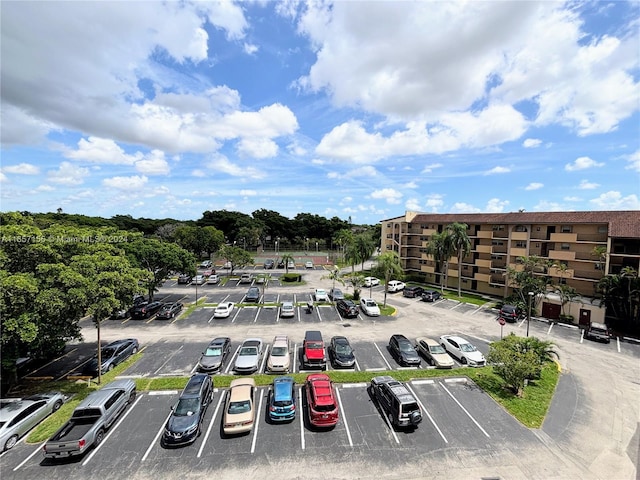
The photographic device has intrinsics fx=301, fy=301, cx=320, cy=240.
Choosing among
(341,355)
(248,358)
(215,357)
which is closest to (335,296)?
(341,355)

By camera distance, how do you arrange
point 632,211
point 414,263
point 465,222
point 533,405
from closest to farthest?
point 533,405 → point 632,211 → point 465,222 → point 414,263

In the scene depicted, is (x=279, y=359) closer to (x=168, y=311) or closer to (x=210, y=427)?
(x=210, y=427)

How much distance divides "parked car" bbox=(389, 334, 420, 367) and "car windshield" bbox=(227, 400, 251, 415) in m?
12.1

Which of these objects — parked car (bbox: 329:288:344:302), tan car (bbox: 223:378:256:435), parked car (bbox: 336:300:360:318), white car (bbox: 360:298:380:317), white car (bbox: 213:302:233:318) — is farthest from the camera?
parked car (bbox: 329:288:344:302)

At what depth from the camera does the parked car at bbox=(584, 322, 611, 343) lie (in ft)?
94.6

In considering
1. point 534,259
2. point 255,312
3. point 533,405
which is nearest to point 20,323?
point 255,312

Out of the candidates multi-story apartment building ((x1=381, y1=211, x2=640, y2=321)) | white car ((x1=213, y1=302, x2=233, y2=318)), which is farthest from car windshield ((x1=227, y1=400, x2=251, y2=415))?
multi-story apartment building ((x1=381, y1=211, x2=640, y2=321))

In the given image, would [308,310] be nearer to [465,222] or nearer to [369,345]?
[369,345]

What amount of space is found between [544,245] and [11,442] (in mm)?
52963

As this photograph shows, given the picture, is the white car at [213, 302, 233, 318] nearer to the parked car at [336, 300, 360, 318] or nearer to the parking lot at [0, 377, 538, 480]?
the parked car at [336, 300, 360, 318]

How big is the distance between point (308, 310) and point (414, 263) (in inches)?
1243

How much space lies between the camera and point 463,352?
76.3 feet

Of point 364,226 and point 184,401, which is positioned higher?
point 364,226

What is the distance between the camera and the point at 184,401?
15.3 metres
